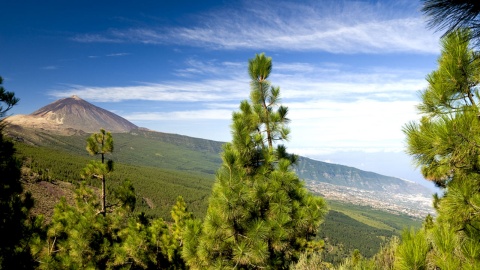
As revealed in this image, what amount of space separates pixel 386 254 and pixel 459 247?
4970 millimetres

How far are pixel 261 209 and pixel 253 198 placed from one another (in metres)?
0.50

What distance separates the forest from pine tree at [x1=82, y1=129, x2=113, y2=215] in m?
0.05

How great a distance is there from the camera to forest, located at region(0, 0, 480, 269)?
2959 mm

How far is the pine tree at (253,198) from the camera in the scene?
270 inches

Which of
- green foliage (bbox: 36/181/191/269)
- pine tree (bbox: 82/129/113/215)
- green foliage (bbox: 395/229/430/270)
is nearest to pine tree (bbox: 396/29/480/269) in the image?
green foliage (bbox: 395/229/430/270)

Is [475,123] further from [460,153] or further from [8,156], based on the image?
[8,156]

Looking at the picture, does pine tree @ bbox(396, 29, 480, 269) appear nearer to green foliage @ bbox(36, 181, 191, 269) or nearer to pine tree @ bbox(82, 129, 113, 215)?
green foliage @ bbox(36, 181, 191, 269)

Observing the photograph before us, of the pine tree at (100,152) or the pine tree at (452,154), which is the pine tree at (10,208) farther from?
the pine tree at (452,154)

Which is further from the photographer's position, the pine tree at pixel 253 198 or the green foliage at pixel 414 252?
the pine tree at pixel 253 198

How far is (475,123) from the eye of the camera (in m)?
2.95

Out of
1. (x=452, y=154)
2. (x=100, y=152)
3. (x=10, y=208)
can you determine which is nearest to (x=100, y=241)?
(x=100, y=152)

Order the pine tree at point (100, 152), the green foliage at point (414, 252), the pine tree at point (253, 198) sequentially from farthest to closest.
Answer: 1. the pine tree at point (100, 152)
2. the pine tree at point (253, 198)
3. the green foliage at point (414, 252)

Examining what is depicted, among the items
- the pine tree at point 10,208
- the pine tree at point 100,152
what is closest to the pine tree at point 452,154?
the pine tree at point 10,208

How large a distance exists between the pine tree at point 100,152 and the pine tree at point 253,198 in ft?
22.4
